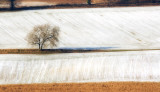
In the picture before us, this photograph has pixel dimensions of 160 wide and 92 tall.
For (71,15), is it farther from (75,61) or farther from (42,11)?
(75,61)

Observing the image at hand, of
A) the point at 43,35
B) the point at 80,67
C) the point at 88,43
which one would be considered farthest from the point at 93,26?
the point at 80,67

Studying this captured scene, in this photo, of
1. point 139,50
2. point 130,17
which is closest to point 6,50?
point 139,50

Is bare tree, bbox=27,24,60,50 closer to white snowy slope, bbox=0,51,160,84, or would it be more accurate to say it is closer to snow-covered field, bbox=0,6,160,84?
white snowy slope, bbox=0,51,160,84

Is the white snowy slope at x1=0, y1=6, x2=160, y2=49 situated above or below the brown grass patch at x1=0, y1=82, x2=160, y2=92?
above

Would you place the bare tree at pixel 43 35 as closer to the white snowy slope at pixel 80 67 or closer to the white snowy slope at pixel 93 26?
the white snowy slope at pixel 80 67

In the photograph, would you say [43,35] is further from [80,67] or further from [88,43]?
[88,43]

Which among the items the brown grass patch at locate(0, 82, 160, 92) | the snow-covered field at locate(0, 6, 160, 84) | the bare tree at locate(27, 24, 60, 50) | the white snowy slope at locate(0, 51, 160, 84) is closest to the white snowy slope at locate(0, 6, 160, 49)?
the snow-covered field at locate(0, 6, 160, 84)

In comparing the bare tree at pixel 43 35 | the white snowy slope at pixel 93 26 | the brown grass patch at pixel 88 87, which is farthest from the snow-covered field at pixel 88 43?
the bare tree at pixel 43 35
